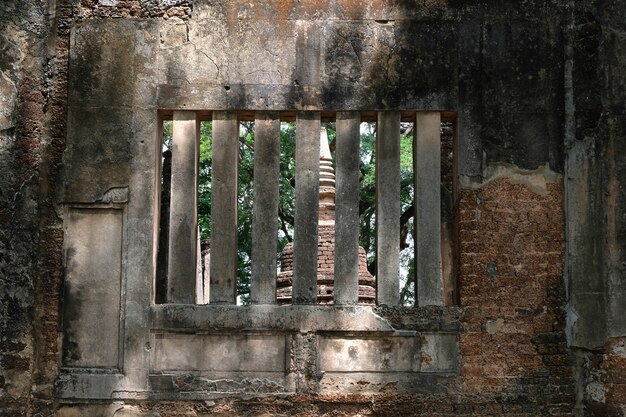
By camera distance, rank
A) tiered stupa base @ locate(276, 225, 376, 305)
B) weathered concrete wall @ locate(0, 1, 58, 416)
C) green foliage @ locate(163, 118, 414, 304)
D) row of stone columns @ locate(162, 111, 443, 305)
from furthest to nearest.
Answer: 1. green foliage @ locate(163, 118, 414, 304)
2. tiered stupa base @ locate(276, 225, 376, 305)
3. row of stone columns @ locate(162, 111, 443, 305)
4. weathered concrete wall @ locate(0, 1, 58, 416)

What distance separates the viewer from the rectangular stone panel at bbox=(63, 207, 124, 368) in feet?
21.7

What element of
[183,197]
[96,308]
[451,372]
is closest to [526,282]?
[451,372]

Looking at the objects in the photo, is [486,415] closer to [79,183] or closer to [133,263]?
[133,263]

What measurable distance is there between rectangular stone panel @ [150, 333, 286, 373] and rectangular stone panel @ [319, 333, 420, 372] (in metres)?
0.38

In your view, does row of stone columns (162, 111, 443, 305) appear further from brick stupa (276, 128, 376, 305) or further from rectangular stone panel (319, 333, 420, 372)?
brick stupa (276, 128, 376, 305)

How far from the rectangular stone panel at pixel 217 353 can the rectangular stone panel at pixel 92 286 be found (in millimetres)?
390

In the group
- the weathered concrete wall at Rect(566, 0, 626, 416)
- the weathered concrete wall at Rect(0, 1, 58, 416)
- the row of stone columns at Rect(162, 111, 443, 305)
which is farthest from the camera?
the row of stone columns at Rect(162, 111, 443, 305)

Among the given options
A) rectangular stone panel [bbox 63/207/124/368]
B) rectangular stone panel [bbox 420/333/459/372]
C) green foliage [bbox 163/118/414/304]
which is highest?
green foliage [bbox 163/118/414/304]

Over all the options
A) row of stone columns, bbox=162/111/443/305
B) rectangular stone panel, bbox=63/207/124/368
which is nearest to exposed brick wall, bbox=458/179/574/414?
row of stone columns, bbox=162/111/443/305

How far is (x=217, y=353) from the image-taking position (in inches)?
261

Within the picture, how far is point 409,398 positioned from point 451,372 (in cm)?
40

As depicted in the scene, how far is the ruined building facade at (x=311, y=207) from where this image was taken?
6.59 metres

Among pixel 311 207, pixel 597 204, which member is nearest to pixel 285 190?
pixel 311 207

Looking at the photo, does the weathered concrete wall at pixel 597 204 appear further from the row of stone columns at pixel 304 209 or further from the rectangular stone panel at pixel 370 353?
the rectangular stone panel at pixel 370 353
